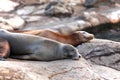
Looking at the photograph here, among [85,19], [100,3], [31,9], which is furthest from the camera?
[100,3]

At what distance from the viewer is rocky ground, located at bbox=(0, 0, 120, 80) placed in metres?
5.13

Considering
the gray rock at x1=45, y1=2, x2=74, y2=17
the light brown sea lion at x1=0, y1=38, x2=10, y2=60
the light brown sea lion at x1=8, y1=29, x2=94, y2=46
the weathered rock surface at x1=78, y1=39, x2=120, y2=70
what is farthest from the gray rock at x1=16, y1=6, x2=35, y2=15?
the light brown sea lion at x1=0, y1=38, x2=10, y2=60

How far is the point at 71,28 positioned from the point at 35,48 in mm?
5941

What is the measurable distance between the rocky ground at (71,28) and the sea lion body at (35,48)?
0.51 feet

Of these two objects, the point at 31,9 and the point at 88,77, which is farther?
the point at 31,9

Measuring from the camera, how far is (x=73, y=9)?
1404cm

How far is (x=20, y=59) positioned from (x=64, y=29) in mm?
5805

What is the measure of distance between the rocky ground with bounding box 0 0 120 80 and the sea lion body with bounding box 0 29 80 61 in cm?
16

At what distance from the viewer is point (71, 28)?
11664 millimetres

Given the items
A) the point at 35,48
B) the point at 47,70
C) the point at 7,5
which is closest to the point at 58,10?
the point at 7,5

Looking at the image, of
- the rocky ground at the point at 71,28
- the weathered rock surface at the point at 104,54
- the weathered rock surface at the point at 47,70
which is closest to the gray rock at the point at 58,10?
the rocky ground at the point at 71,28

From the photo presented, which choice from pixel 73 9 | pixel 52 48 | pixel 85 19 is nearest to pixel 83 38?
pixel 52 48

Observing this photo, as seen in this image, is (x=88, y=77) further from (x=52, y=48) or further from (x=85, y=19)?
(x=85, y=19)

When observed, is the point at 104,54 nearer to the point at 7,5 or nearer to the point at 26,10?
the point at 26,10
